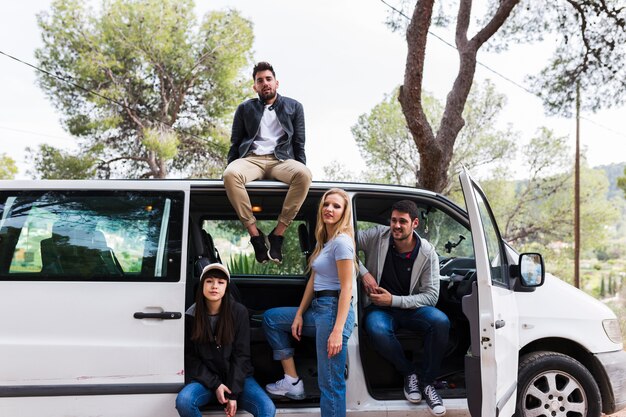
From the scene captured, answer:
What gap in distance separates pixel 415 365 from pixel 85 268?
227cm

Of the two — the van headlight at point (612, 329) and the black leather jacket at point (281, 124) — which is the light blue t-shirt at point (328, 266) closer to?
the black leather jacket at point (281, 124)

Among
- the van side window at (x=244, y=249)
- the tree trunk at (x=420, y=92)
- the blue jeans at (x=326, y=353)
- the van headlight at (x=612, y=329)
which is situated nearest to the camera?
the blue jeans at (x=326, y=353)

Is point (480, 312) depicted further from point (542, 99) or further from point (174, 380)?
point (542, 99)

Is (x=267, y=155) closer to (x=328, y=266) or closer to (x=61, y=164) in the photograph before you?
(x=328, y=266)

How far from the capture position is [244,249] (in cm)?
621

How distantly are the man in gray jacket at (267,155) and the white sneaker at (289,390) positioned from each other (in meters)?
0.81

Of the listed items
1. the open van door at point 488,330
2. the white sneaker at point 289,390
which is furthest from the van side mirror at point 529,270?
the white sneaker at point 289,390

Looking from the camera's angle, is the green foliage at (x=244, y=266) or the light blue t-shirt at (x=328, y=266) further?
the green foliage at (x=244, y=266)

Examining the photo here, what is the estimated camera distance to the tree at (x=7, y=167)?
38.4 metres

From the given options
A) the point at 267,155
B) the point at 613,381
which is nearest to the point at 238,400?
the point at 267,155

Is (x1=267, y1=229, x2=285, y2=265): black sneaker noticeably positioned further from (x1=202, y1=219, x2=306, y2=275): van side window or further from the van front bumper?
the van front bumper

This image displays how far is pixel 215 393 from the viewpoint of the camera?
3760 mm

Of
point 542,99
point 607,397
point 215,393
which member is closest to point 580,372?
point 607,397

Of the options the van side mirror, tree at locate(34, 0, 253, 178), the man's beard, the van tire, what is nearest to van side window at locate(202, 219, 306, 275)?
the man's beard
